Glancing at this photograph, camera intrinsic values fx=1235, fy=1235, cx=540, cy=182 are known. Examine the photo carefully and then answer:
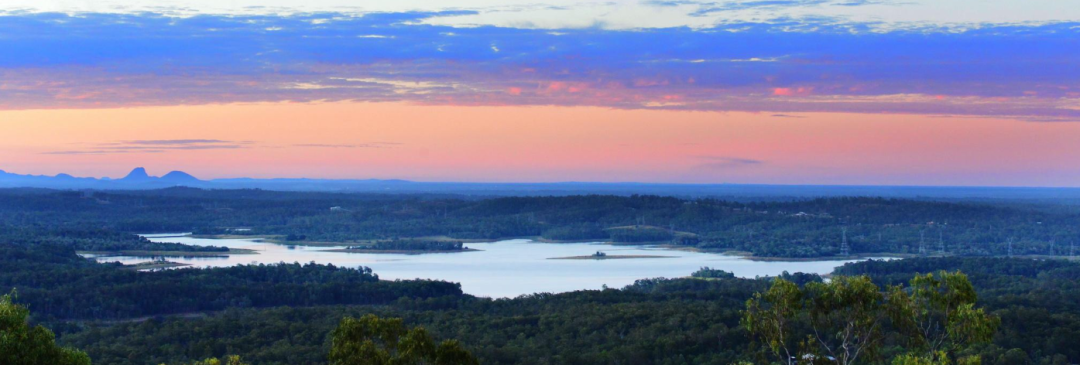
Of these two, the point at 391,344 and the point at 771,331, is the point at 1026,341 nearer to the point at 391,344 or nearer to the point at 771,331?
the point at 771,331

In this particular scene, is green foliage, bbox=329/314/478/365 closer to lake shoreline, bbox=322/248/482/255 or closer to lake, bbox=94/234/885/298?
lake, bbox=94/234/885/298

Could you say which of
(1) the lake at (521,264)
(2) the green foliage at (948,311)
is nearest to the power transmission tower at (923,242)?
(1) the lake at (521,264)

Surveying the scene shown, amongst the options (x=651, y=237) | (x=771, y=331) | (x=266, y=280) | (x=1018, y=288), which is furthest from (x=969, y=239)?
(x=771, y=331)

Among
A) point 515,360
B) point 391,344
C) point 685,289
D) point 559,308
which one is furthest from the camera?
point 685,289

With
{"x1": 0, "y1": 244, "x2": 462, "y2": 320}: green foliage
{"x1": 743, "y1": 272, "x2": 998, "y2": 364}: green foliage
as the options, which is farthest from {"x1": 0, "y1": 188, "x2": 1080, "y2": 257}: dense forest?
{"x1": 743, "y1": 272, "x2": 998, "y2": 364}: green foliage

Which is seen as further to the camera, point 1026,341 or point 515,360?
point 1026,341

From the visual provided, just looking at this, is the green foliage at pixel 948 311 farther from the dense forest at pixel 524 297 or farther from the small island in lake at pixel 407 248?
the small island in lake at pixel 407 248
